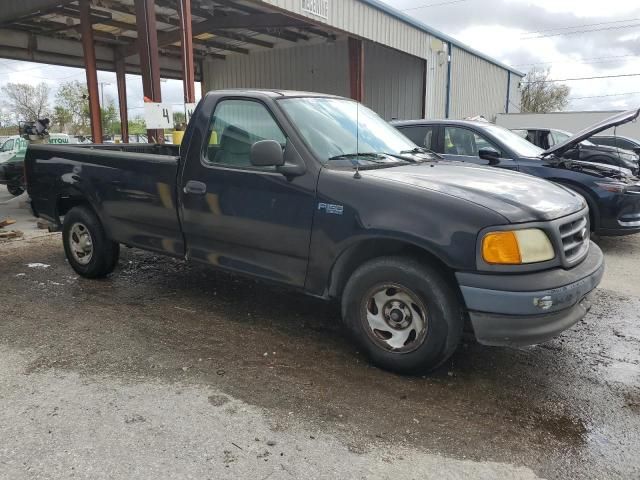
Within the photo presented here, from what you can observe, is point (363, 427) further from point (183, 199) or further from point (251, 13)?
point (251, 13)

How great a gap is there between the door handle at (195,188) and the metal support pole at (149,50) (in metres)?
5.33

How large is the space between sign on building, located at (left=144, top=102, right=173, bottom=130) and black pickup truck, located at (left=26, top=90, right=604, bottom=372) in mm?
4079

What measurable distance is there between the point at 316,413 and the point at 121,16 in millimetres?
→ 15582

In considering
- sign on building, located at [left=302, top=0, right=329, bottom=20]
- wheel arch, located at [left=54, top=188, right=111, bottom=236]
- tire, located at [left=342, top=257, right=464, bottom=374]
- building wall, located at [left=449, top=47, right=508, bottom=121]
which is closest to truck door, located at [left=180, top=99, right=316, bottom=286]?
tire, located at [left=342, top=257, right=464, bottom=374]

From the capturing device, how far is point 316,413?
2.86 meters

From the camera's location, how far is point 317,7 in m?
11.6

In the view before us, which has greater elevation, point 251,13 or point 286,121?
point 251,13

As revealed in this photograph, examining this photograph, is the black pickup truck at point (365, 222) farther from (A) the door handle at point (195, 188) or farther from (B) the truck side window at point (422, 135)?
(B) the truck side window at point (422, 135)

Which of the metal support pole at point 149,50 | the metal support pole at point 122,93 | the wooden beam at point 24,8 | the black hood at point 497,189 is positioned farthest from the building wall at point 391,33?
the metal support pole at point 122,93

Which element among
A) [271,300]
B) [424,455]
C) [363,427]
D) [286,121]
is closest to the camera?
[424,455]

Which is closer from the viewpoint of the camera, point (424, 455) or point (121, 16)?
point (424, 455)

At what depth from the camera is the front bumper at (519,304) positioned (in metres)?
2.81

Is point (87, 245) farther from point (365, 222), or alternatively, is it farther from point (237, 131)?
point (365, 222)

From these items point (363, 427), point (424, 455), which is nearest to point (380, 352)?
point (363, 427)
